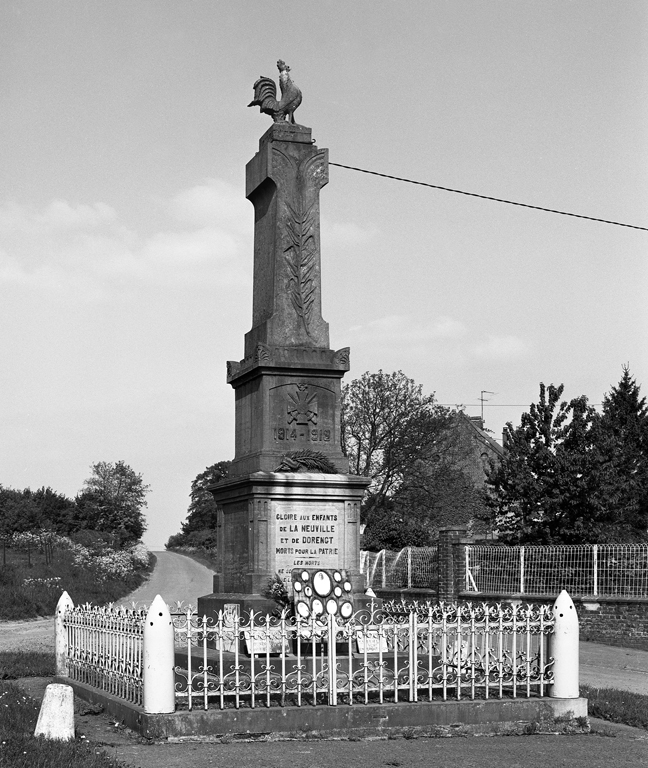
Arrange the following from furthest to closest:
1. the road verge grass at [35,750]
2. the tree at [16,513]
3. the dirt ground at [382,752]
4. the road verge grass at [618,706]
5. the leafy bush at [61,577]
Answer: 1. the tree at [16,513]
2. the leafy bush at [61,577]
3. the road verge grass at [618,706]
4. the dirt ground at [382,752]
5. the road verge grass at [35,750]

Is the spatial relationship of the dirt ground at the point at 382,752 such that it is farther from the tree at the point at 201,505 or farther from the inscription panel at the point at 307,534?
the tree at the point at 201,505

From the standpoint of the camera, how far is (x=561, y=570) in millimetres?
24344

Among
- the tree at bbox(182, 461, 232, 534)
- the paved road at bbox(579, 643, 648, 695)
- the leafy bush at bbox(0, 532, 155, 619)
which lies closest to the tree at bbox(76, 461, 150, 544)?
the tree at bbox(182, 461, 232, 534)

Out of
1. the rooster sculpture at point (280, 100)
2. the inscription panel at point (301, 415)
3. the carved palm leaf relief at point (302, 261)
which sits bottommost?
the inscription panel at point (301, 415)

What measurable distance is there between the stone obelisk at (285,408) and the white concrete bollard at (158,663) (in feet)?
12.6

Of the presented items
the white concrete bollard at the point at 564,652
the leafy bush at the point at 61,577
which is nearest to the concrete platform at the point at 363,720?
the white concrete bollard at the point at 564,652

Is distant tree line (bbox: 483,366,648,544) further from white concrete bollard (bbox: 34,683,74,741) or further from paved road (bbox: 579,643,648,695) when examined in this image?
white concrete bollard (bbox: 34,683,74,741)

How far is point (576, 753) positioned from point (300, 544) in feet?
18.3

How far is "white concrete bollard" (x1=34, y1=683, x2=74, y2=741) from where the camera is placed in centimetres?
913

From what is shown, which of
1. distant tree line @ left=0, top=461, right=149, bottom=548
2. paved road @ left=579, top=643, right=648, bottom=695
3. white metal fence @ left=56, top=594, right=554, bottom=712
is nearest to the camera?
white metal fence @ left=56, top=594, right=554, bottom=712

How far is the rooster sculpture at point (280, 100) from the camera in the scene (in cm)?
1656

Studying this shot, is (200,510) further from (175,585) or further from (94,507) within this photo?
(175,585)

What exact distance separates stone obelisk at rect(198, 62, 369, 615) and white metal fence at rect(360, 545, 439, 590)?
13.2 metres

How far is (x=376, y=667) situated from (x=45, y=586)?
23.5 m
